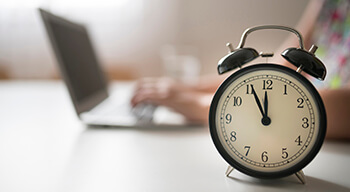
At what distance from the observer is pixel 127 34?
140 inches

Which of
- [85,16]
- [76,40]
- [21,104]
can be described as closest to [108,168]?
[76,40]

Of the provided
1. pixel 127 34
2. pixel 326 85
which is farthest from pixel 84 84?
pixel 127 34

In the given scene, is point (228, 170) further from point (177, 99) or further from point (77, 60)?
point (77, 60)

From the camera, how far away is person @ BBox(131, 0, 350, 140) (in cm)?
77

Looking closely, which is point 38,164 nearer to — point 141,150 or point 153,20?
point 141,150

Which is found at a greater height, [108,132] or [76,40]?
[76,40]

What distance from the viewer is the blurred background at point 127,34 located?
3447mm

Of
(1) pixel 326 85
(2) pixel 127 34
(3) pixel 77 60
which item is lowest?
(1) pixel 326 85

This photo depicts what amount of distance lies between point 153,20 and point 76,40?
2.40 meters

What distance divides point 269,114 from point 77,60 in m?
0.78

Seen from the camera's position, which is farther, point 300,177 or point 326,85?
point 326,85

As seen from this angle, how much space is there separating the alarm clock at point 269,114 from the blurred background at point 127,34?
289 centimetres

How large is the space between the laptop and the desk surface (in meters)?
0.06

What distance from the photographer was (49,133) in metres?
0.88
